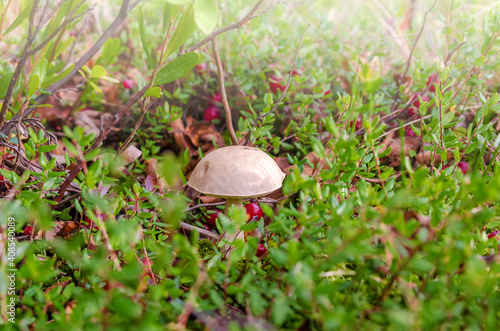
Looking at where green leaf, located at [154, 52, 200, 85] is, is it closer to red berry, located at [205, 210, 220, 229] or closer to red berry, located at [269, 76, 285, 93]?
red berry, located at [205, 210, 220, 229]

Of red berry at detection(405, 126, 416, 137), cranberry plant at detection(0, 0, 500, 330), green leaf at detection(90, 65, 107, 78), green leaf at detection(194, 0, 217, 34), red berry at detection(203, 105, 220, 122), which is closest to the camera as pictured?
cranberry plant at detection(0, 0, 500, 330)

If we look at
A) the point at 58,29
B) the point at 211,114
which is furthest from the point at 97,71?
the point at 211,114

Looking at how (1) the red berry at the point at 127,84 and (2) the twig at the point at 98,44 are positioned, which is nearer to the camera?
(2) the twig at the point at 98,44

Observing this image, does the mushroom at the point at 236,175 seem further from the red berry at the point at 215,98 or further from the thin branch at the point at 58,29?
the red berry at the point at 215,98

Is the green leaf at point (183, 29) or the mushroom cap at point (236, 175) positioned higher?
the green leaf at point (183, 29)

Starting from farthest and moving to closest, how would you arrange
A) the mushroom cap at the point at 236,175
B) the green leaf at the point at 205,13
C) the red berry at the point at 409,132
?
the red berry at the point at 409,132
the mushroom cap at the point at 236,175
the green leaf at the point at 205,13

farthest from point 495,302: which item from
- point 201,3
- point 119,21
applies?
point 119,21

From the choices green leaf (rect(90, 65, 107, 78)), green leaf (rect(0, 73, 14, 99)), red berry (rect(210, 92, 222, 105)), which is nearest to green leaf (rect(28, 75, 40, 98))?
green leaf (rect(0, 73, 14, 99))

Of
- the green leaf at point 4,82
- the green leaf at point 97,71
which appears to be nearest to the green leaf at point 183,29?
the green leaf at point 97,71
